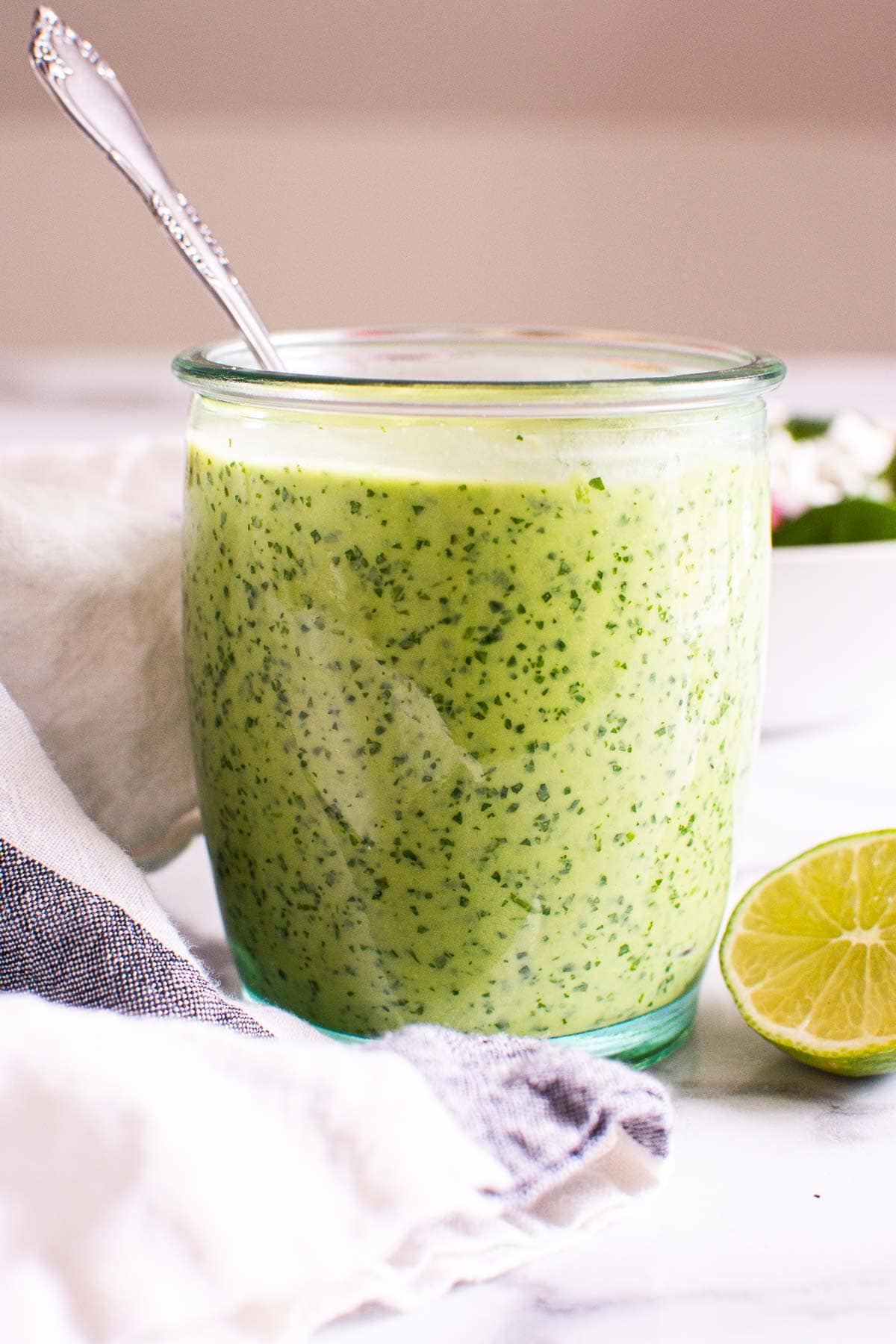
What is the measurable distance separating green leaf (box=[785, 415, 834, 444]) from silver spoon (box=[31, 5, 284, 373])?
0.83m

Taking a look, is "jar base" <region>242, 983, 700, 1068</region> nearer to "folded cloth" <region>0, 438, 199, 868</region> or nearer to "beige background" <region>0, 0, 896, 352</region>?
"folded cloth" <region>0, 438, 199, 868</region>

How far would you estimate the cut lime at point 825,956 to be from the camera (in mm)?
609

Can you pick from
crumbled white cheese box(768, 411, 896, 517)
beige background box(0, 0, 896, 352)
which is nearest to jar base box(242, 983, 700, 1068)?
crumbled white cheese box(768, 411, 896, 517)

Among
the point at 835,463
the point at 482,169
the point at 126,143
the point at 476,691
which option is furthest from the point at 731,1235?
the point at 482,169

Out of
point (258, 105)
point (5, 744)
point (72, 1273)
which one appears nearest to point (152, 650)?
point (5, 744)

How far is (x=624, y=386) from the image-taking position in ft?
1.75

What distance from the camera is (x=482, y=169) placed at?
349 cm

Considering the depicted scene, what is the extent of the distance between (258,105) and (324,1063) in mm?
3344

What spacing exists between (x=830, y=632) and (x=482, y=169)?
2871 mm

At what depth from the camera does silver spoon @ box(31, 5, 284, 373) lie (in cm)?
65

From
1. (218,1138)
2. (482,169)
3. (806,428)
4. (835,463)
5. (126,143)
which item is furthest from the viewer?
(482,169)

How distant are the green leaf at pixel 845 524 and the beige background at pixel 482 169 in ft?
8.69

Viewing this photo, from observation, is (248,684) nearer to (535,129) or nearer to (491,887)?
(491,887)

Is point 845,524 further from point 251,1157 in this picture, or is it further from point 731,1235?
point 251,1157
